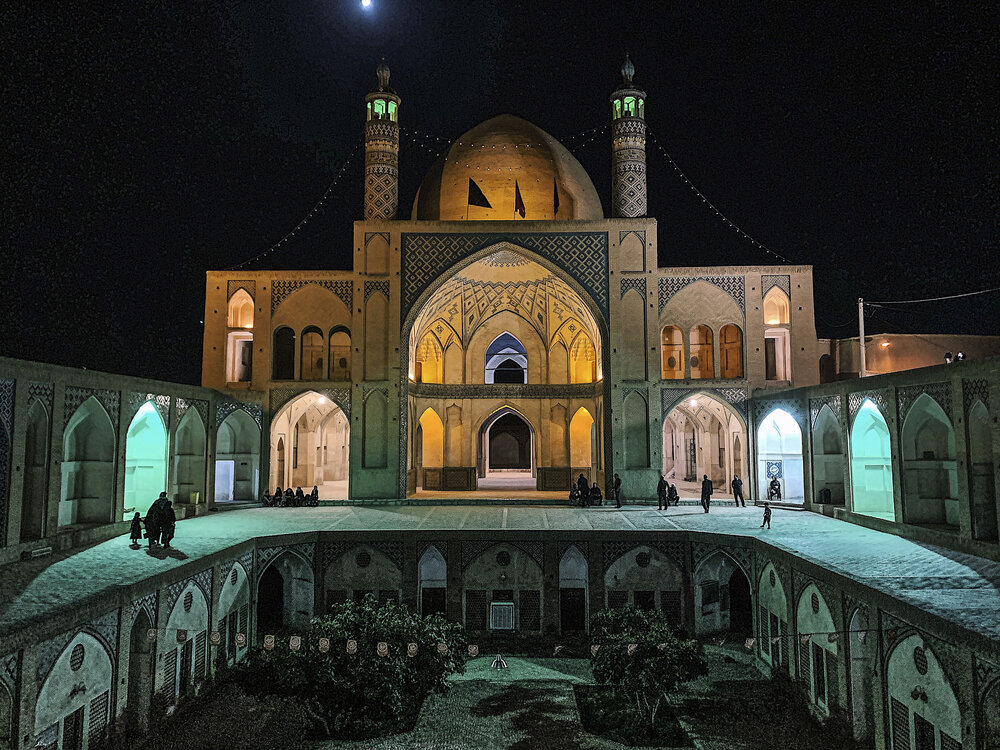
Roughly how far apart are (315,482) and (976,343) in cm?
1908

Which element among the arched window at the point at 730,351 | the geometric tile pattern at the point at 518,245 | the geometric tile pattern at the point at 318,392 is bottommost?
the geometric tile pattern at the point at 318,392

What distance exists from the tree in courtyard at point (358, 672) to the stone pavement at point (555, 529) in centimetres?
184

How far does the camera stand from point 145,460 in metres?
14.2

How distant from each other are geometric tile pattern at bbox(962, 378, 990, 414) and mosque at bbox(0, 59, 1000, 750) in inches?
6.2

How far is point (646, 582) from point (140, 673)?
7.56 m

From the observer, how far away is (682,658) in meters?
8.58

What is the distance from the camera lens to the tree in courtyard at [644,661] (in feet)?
27.8

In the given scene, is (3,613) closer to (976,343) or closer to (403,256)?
(403,256)

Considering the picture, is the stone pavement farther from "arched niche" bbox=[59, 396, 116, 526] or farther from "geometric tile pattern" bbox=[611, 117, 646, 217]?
"geometric tile pattern" bbox=[611, 117, 646, 217]

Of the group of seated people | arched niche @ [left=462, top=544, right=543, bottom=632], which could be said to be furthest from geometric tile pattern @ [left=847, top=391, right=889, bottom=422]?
the group of seated people

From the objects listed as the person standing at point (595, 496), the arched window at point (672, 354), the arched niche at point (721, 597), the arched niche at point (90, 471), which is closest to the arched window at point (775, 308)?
the arched window at point (672, 354)

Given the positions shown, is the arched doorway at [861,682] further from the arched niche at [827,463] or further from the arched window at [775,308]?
the arched window at [775,308]

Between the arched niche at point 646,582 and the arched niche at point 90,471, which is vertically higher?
the arched niche at point 90,471

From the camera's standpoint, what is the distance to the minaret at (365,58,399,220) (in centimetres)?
1855
